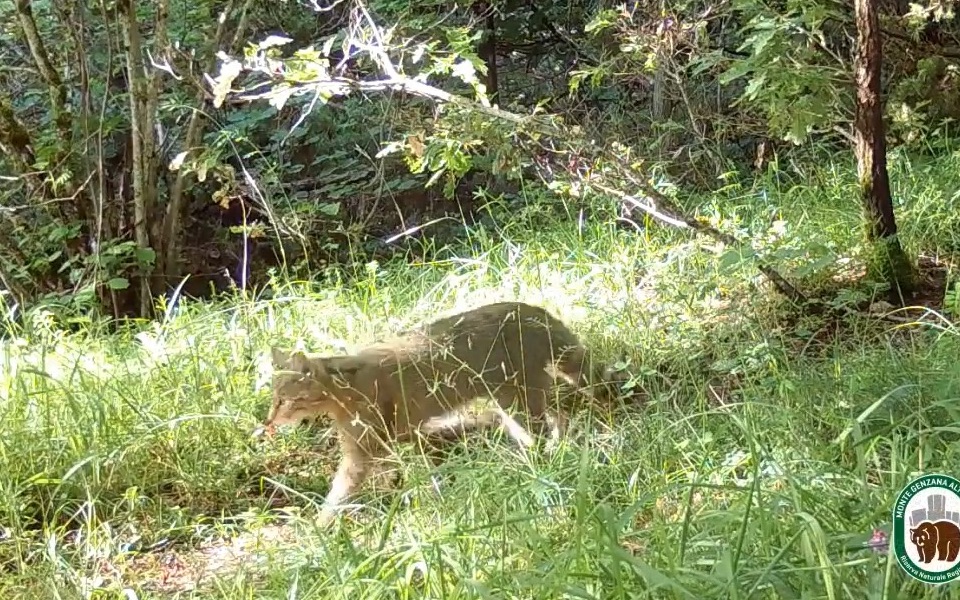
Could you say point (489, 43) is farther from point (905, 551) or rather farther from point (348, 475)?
point (905, 551)

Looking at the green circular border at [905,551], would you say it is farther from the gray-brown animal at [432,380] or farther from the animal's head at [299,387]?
the animal's head at [299,387]

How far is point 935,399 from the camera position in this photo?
2705 millimetres

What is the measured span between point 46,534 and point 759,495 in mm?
2113

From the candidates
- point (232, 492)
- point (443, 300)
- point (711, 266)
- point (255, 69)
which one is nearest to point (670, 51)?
point (711, 266)

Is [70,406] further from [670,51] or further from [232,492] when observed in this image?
[670,51]

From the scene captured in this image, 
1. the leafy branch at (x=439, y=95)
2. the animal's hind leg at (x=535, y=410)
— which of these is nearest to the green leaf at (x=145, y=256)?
the leafy branch at (x=439, y=95)

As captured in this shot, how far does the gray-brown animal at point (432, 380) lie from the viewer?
3.33 m

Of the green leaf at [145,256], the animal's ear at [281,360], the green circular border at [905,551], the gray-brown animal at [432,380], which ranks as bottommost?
the green leaf at [145,256]

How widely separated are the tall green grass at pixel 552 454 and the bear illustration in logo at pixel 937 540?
2.9 inches

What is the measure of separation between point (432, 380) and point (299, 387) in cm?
48

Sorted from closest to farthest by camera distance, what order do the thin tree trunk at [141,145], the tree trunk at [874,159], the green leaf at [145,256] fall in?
the tree trunk at [874,159]
the thin tree trunk at [141,145]
the green leaf at [145,256]

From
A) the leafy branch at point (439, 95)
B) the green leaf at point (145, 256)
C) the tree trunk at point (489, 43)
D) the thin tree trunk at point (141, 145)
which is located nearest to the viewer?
the leafy branch at point (439, 95)

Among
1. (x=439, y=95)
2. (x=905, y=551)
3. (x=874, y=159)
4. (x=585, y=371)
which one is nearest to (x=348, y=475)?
(x=585, y=371)

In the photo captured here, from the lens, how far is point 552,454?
3.03 meters
